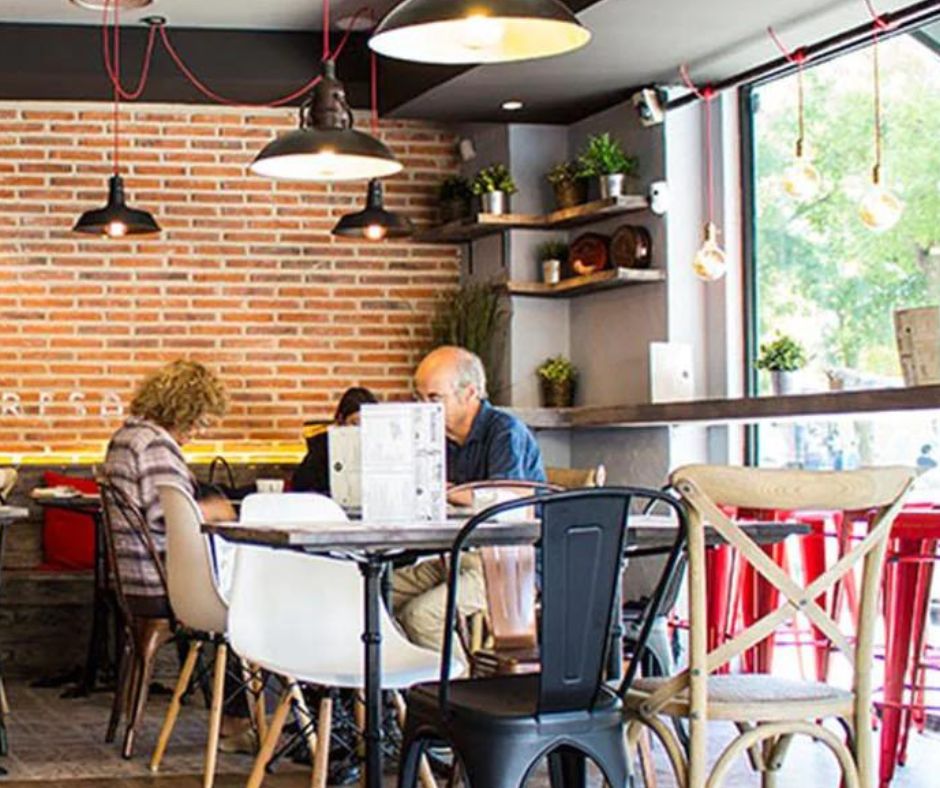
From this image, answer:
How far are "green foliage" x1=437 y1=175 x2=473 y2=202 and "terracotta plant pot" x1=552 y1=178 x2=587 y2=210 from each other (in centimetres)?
70

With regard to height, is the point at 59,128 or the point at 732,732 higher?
the point at 59,128

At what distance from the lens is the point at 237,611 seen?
426cm

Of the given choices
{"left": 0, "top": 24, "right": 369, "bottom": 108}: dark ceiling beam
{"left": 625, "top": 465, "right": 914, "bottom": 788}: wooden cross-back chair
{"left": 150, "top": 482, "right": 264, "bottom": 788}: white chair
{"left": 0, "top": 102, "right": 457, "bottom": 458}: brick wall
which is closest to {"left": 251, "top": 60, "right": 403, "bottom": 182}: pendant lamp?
{"left": 150, "top": 482, "right": 264, "bottom": 788}: white chair

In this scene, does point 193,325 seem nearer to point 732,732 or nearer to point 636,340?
point 636,340

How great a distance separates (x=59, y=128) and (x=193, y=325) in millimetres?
1226

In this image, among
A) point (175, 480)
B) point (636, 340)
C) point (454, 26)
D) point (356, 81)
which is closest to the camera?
point (454, 26)

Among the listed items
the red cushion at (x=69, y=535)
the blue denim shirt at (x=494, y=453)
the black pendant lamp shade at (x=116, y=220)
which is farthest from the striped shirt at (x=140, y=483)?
the red cushion at (x=69, y=535)

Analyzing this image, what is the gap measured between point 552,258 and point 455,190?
737mm

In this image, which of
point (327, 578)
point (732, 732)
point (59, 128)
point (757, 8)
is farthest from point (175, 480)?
point (59, 128)

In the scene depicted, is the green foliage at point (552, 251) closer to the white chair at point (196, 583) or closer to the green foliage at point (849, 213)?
the green foliage at point (849, 213)

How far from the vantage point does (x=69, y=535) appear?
831 cm

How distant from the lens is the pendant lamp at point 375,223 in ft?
25.6

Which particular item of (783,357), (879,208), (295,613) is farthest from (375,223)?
(295,613)

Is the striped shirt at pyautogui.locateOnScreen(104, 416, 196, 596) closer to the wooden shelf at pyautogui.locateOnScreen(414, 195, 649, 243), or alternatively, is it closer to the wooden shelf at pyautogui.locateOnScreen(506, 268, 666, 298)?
the wooden shelf at pyautogui.locateOnScreen(506, 268, 666, 298)
